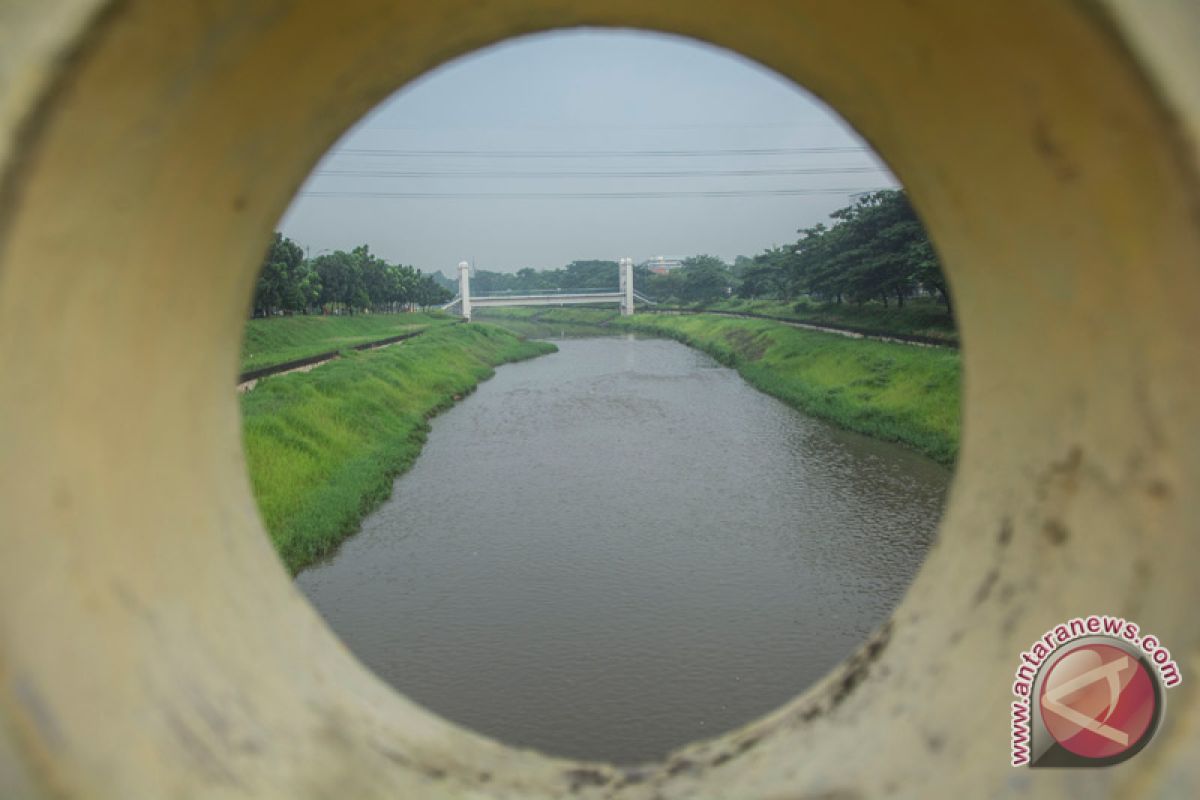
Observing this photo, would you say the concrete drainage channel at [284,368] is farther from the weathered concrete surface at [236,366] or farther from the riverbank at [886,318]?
the riverbank at [886,318]

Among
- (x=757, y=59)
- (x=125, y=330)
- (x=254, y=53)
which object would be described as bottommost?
(x=125, y=330)

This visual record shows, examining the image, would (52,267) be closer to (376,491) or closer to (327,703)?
(327,703)

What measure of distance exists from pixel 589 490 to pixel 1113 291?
30.9ft

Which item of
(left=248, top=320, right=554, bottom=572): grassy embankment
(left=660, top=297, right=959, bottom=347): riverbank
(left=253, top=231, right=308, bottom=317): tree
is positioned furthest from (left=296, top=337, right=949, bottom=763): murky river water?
(left=253, top=231, right=308, bottom=317): tree

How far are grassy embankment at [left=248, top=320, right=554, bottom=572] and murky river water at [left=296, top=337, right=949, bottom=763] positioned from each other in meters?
0.35

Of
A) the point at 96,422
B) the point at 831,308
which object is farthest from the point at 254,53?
the point at 831,308

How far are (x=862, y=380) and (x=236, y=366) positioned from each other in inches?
644

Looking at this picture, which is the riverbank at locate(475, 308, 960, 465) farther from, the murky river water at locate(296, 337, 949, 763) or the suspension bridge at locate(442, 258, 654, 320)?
the suspension bridge at locate(442, 258, 654, 320)

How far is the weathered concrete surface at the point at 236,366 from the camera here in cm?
125

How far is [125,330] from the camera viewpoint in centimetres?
155

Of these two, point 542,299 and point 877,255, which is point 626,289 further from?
point 877,255

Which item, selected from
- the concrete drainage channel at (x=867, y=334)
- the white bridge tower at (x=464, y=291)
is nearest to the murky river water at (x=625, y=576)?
the concrete drainage channel at (x=867, y=334)

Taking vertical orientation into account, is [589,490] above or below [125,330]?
below

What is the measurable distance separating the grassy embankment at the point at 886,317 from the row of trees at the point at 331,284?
16.3 meters
